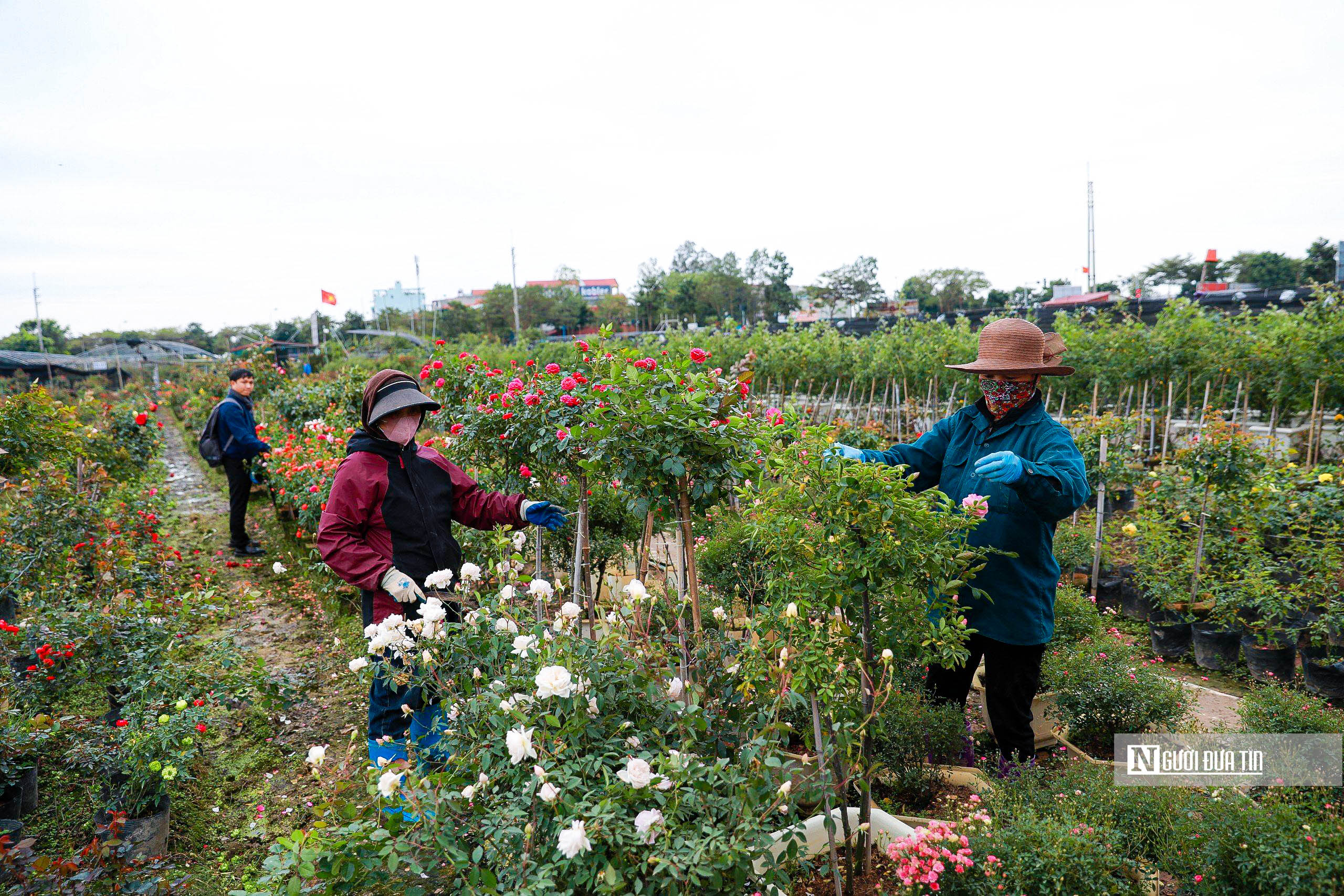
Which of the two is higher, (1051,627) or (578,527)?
(578,527)

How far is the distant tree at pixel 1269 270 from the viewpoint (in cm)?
3269

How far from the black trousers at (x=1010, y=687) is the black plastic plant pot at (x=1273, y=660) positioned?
2228 mm

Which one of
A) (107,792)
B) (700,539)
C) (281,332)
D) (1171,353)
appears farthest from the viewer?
(281,332)

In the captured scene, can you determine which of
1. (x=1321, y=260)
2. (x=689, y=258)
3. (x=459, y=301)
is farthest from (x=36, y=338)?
(x=1321, y=260)

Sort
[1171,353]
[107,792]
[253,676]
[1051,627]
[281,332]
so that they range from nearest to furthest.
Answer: [1051,627] < [107,792] < [253,676] < [1171,353] < [281,332]

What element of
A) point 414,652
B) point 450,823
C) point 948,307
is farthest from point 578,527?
point 948,307

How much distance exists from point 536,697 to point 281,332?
48581 mm


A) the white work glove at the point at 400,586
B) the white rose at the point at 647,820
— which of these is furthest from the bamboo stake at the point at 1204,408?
the white rose at the point at 647,820

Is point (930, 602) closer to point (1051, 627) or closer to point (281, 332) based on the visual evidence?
point (1051, 627)

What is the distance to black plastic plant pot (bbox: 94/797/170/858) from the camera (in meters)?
2.50

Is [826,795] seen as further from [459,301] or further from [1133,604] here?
[459,301]

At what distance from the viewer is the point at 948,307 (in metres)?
39.4

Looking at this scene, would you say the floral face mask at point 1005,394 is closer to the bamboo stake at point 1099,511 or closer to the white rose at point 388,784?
the white rose at point 388,784

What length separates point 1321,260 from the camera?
28.6 meters
